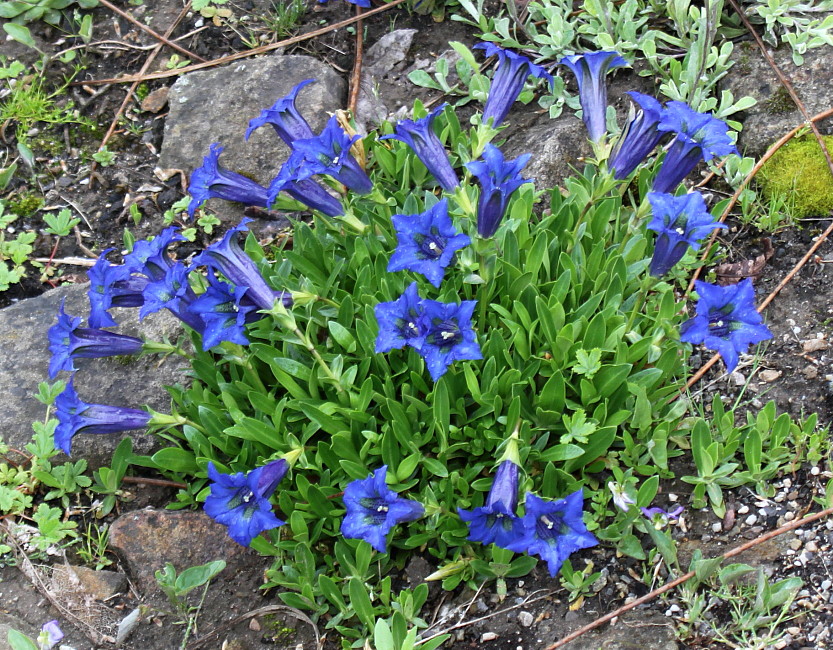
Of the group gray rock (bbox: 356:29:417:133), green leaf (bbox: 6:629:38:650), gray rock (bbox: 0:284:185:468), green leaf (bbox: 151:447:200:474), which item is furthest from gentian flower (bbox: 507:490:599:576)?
gray rock (bbox: 356:29:417:133)

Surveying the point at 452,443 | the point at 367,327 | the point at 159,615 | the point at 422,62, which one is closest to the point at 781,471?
the point at 452,443

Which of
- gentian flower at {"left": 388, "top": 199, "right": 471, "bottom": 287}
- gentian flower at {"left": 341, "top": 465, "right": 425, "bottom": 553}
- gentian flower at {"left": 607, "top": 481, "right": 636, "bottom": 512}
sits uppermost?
gentian flower at {"left": 388, "top": 199, "right": 471, "bottom": 287}

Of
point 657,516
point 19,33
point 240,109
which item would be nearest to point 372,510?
point 657,516

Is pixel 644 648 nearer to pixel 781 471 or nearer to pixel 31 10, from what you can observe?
pixel 781 471

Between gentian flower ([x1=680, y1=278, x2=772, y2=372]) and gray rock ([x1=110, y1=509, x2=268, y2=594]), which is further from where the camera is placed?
gray rock ([x1=110, y1=509, x2=268, y2=594])

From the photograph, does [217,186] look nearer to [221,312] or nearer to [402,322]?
[221,312]

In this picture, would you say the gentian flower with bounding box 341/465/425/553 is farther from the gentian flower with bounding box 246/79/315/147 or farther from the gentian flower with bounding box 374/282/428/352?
the gentian flower with bounding box 246/79/315/147

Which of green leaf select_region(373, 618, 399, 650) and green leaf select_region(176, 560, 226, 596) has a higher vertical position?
green leaf select_region(373, 618, 399, 650)
